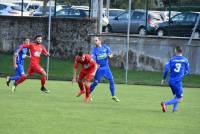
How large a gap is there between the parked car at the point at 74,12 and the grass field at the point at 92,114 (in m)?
15.8

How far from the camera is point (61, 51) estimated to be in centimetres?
4197

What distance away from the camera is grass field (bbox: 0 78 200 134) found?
52.2 feet

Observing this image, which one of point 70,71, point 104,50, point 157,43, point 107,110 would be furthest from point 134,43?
point 107,110

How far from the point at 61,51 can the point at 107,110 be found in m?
21.7

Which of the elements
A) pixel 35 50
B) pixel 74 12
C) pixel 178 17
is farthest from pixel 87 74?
pixel 74 12

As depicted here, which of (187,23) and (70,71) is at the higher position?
(187,23)

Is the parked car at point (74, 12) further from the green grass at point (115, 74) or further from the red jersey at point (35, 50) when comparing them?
the red jersey at point (35, 50)

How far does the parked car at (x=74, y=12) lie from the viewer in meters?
43.6

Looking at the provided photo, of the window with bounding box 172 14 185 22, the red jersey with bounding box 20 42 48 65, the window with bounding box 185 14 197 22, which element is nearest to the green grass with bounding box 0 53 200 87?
the window with bounding box 172 14 185 22

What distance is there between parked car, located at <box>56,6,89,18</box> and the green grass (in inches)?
135

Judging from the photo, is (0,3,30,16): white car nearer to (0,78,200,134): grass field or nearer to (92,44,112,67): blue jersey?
(0,78,200,134): grass field

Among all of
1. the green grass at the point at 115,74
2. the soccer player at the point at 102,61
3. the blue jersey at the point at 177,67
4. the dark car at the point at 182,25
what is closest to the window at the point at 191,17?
the dark car at the point at 182,25

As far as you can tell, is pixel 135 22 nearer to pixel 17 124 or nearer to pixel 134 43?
pixel 134 43

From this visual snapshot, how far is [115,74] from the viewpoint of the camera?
38219 millimetres
